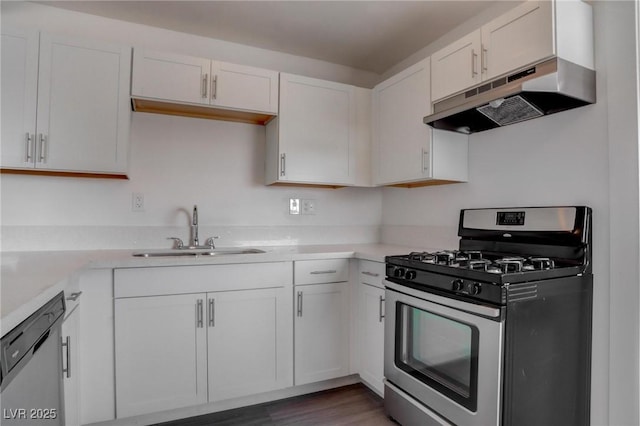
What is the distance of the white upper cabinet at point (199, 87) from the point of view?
2082 mm

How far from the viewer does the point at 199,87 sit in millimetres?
2184

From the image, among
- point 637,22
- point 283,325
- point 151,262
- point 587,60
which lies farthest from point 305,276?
point 637,22

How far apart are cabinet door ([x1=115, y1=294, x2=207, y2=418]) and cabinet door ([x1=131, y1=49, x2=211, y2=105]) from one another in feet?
3.84

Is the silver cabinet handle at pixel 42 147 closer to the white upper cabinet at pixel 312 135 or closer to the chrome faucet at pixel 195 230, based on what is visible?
the chrome faucet at pixel 195 230

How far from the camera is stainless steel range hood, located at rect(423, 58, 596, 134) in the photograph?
1.50 meters

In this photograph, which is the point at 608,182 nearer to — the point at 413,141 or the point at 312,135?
the point at 413,141

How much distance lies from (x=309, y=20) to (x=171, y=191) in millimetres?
1446

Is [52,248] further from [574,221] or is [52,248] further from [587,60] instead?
[587,60]

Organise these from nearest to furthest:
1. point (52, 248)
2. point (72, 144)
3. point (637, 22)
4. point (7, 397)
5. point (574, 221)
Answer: point (7, 397), point (637, 22), point (574, 221), point (72, 144), point (52, 248)

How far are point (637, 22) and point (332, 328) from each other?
2115mm

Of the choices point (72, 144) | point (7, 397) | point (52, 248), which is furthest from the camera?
point (52, 248)

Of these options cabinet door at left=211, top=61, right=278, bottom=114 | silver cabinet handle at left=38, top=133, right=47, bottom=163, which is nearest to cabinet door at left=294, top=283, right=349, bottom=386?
cabinet door at left=211, top=61, right=278, bottom=114

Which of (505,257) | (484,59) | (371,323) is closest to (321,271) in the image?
(371,323)

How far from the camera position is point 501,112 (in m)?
1.80
